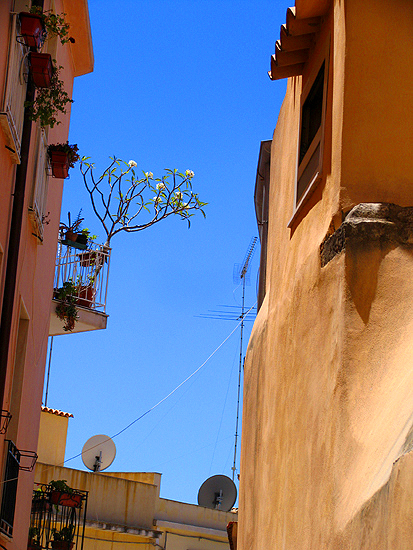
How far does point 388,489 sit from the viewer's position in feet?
12.6

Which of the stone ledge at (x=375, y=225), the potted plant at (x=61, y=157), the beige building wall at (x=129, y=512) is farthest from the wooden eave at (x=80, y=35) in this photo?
the stone ledge at (x=375, y=225)

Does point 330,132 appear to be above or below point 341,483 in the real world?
above

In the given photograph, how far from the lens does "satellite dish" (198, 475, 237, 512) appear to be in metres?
20.4

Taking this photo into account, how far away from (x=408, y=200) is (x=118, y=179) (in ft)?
27.6

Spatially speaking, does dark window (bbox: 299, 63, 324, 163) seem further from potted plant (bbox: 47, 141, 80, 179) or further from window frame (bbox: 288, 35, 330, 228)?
potted plant (bbox: 47, 141, 80, 179)

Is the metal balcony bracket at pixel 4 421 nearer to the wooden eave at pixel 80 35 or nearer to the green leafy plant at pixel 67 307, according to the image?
the green leafy plant at pixel 67 307

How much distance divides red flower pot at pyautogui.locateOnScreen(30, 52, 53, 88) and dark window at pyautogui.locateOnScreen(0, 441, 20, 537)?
3.70 metres

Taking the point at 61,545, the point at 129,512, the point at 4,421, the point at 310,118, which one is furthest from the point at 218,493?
the point at 310,118

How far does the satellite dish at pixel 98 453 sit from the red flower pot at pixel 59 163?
33.5 ft

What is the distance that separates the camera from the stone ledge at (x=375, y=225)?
5.10 metres

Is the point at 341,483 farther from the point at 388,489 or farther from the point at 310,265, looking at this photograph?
the point at 310,265

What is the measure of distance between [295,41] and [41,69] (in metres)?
2.94

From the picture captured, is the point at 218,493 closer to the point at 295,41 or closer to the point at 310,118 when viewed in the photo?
the point at 310,118

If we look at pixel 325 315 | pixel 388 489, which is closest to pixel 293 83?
pixel 325 315
